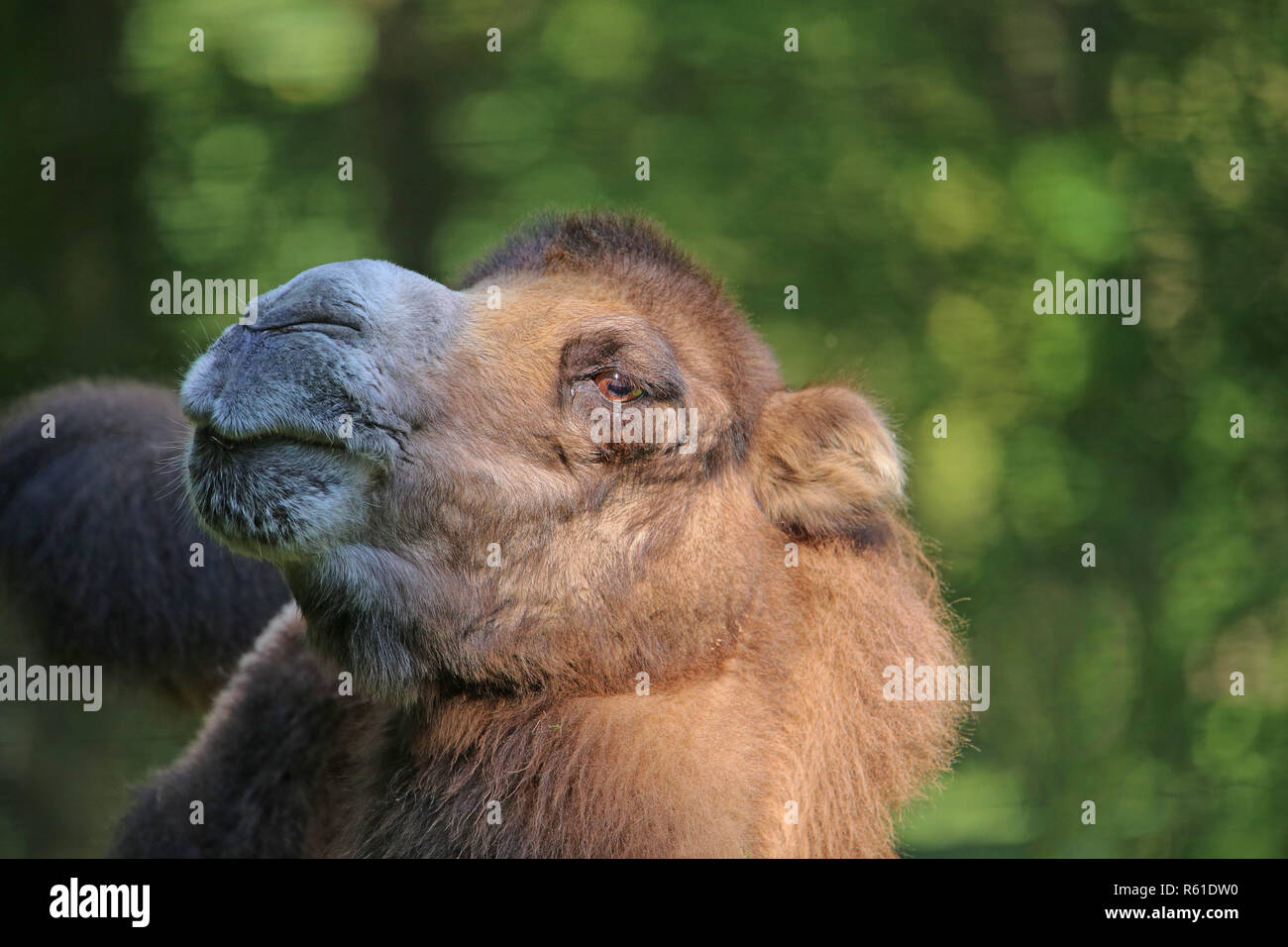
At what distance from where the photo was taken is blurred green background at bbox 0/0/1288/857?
7.37 m

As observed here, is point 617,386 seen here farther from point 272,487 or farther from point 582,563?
point 272,487

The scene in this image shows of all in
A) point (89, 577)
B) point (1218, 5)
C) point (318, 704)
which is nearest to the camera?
point (318, 704)

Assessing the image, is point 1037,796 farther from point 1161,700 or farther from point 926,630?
point 926,630

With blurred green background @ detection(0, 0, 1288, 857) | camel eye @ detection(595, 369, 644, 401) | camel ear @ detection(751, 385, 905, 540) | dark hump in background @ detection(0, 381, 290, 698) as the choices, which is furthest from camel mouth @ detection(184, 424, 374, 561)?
blurred green background @ detection(0, 0, 1288, 857)

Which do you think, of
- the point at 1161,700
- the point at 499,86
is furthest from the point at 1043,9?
the point at 1161,700

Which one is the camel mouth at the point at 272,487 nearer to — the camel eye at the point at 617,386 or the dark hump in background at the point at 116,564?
the camel eye at the point at 617,386

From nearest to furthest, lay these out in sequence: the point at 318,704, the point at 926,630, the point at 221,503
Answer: the point at 221,503, the point at 926,630, the point at 318,704

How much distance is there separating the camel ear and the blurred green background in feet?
13.7

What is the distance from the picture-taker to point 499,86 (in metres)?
8.23

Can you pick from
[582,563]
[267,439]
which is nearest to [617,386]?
[582,563]

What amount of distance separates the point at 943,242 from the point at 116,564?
518 cm

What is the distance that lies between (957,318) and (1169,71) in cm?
183

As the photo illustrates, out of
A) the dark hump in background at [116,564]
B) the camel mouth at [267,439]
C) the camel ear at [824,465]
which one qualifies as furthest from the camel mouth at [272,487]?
the dark hump in background at [116,564]

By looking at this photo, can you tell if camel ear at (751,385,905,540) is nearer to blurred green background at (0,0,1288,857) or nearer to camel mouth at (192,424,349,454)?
camel mouth at (192,424,349,454)
